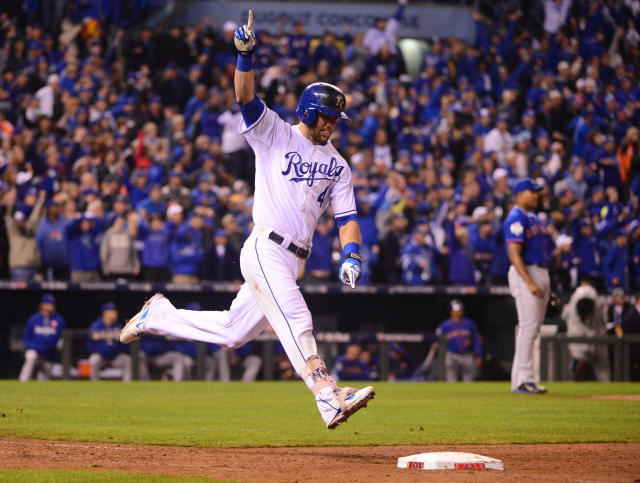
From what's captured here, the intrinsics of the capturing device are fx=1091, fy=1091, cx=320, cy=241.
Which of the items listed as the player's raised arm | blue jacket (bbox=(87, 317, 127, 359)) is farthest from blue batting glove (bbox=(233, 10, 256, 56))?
blue jacket (bbox=(87, 317, 127, 359))

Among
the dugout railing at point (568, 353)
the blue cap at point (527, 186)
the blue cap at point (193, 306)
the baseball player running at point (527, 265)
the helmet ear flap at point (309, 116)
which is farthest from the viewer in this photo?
the dugout railing at point (568, 353)

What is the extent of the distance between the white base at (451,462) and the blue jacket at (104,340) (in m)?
10.7

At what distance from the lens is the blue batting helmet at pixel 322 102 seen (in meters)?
6.70

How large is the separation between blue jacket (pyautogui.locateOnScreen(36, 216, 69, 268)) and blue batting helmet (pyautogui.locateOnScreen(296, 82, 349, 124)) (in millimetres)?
10228

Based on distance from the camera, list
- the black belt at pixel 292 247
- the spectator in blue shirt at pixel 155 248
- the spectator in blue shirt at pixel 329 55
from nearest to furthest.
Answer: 1. the black belt at pixel 292 247
2. the spectator in blue shirt at pixel 155 248
3. the spectator in blue shirt at pixel 329 55

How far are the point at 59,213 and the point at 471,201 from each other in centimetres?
706

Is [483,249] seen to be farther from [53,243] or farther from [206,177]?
[53,243]

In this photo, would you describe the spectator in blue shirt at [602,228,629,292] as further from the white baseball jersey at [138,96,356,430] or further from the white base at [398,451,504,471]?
the white base at [398,451,504,471]

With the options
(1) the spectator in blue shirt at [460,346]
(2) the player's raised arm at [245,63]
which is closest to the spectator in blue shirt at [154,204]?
(1) the spectator in blue shirt at [460,346]

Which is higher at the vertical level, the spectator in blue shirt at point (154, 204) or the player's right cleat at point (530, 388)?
the spectator in blue shirt at point (154, 204)

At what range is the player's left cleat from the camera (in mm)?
6035

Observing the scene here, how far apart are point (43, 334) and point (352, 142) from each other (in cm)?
710

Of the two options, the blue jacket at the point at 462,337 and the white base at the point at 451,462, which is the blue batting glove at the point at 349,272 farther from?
the blue jacket at the point at 462,337

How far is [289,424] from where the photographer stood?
8.45m
